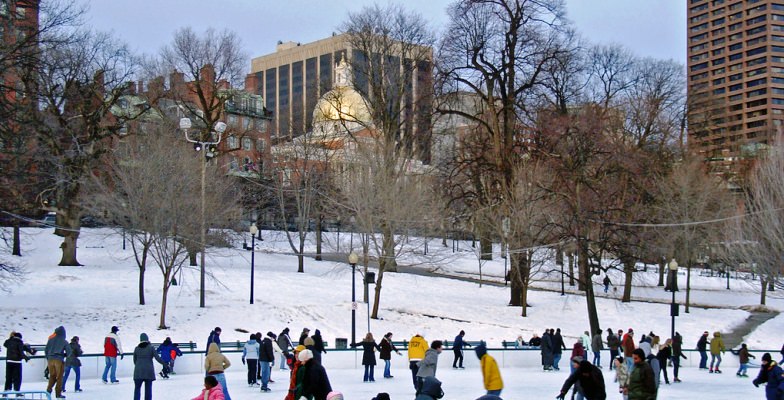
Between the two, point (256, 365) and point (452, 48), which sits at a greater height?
point (452, 48)

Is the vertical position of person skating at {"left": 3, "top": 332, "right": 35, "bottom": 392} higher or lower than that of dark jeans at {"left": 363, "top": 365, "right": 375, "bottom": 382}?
higher

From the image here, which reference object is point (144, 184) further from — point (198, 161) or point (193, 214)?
point (198, 161)

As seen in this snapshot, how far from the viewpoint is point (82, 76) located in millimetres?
46062

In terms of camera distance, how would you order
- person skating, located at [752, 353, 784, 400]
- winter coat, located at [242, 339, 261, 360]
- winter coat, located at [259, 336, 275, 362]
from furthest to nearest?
1. winter coat, located at [242, 339, 261, 360]
2. winter coat, located at [259, 336, 275, 362]
3. person skating, located at [752, 353, 784, 400]

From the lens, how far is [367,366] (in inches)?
871

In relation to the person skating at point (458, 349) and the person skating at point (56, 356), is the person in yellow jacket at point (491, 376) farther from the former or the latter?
the person skating at point (458, 349)

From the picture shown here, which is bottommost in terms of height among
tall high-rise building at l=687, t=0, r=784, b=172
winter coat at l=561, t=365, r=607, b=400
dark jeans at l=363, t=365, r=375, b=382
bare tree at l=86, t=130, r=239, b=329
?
dark jeans at l=363, t=365, r=375, b=382

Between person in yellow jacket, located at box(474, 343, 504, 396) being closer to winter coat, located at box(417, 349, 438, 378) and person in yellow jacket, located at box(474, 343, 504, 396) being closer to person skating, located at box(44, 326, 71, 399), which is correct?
winter coat, located at box(417, 349, 438, 378)

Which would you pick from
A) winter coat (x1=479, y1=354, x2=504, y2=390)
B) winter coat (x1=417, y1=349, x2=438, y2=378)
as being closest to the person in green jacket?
winter coat (x1=479, y1=354, x2=504, y2=390)

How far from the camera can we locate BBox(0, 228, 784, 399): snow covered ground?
74.8ft

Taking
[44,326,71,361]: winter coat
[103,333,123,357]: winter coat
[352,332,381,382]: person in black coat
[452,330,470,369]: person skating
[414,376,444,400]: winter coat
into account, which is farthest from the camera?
[452,330,470,369]: person skating

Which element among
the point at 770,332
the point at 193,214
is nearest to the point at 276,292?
the point at 193,214

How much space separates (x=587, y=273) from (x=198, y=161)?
1933cm

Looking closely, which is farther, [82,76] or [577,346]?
[82,76]
